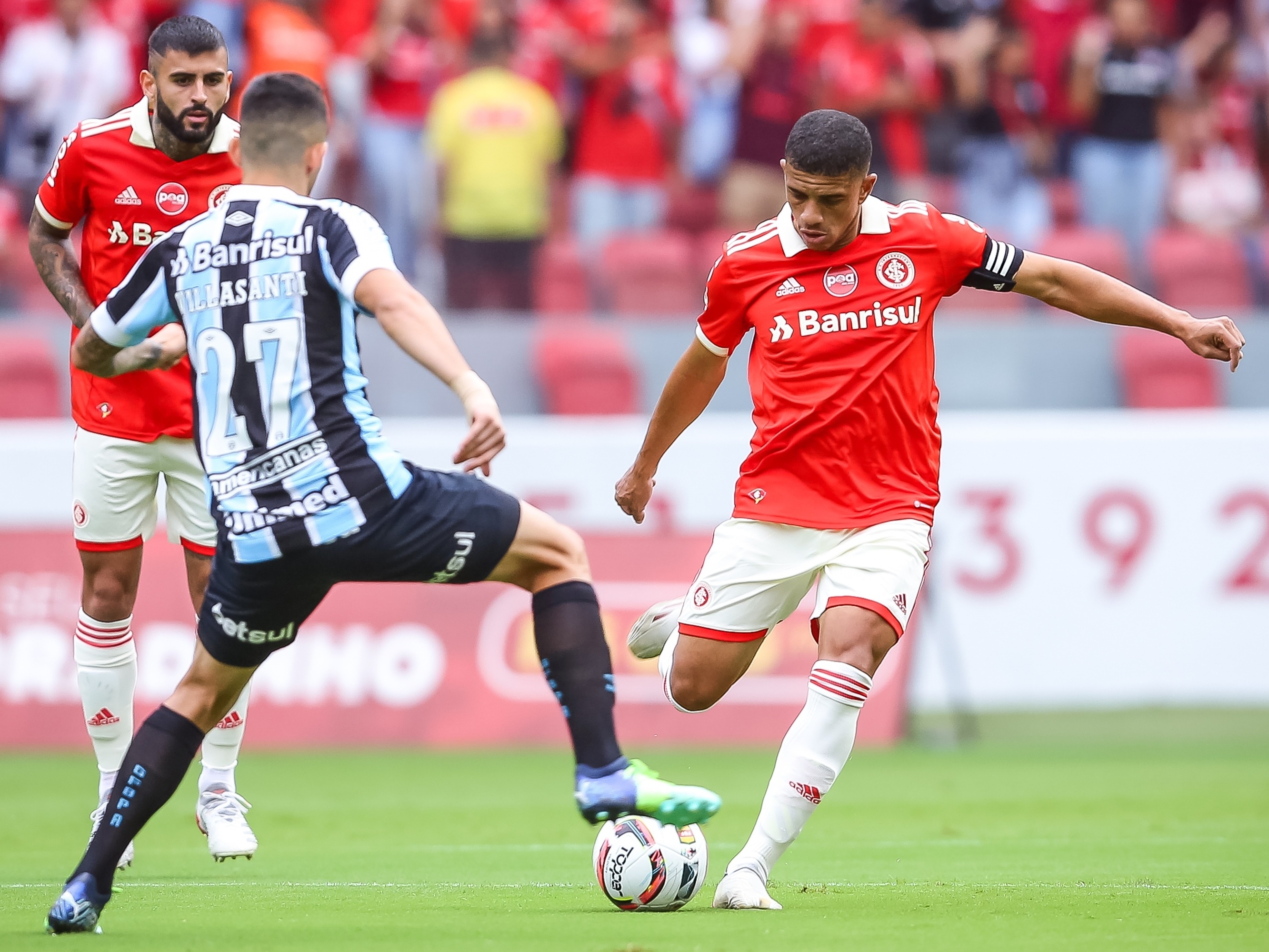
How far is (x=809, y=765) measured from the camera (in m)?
5.79

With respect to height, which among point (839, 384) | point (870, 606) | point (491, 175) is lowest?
point (870, 606)

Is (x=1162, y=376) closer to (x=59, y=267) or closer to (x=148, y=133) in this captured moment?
(x=148, y=133)

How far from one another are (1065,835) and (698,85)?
29.4ft

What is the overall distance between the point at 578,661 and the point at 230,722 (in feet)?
8.43

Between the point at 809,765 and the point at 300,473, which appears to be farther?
the point at 809,765

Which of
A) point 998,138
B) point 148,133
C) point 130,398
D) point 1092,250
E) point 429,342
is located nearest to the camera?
point 429,342

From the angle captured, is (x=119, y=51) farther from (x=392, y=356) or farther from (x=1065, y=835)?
(x=1065, y=835)

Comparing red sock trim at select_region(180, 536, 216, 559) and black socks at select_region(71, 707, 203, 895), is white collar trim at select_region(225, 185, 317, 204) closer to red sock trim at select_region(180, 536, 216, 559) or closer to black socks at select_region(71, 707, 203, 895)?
black socks at select_region(71, 707, 203, 895)

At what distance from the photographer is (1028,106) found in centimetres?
1538

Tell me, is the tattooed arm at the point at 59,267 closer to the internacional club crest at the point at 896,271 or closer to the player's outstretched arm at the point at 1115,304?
the internacional club crest at the point at 896,271

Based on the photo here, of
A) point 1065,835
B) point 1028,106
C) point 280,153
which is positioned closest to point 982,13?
point 1028,106

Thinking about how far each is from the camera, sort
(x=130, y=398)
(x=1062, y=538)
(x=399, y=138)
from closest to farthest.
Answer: (x=130, y=398)
(x=1062, y=538)
(x=399, y=138)

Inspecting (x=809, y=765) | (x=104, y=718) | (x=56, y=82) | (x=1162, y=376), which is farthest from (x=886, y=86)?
(x=809, y=765)

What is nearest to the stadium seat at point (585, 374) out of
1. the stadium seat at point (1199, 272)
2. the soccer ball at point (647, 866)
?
the stadium seat at point (1199, 272)
